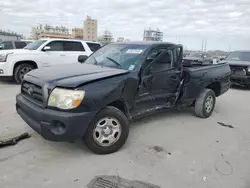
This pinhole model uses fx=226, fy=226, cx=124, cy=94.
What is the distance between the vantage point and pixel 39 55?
8445mm

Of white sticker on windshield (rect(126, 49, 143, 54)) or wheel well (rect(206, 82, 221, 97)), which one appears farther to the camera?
wheel well (rect(206, 82, 221, 97))

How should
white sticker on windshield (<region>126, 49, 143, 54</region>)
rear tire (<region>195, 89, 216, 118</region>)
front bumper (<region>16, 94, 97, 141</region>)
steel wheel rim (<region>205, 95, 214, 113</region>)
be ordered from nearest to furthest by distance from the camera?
1. front bumper (<region>16, 94, 97, 141</region>)
2. white sticker on windshield (<region>126, 49, 143, 54</region>)
3. rear tire (<region>195, 89, 216, 118</region>)
4. steel wheel rim (<region>205, 95, 214, 113</region>)

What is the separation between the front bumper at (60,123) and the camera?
285 cm

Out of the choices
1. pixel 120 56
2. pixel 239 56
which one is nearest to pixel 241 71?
pixel 239 56

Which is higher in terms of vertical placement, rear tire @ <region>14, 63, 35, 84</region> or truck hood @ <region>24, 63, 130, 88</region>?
truck hood @ <region>24, 63, 130, 88</region>

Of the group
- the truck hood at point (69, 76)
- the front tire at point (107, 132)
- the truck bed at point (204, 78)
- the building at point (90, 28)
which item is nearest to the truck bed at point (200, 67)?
the truck bed at point (204, 78)

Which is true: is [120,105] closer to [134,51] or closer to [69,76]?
[69,76]

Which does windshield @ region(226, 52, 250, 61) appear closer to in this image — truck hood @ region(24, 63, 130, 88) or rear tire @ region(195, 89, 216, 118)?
rear tire @ region(195, 89, 216, 118)

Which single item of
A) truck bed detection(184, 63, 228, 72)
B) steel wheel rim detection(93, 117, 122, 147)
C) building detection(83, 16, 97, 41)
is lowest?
steel wheel rim detection(93, 117, 122, 147)

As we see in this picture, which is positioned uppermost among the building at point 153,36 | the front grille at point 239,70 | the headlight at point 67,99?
the building at point 153,36

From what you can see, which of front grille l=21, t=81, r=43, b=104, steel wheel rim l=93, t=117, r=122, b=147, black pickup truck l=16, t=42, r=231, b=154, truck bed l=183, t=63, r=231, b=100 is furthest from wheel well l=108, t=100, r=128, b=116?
truck bed l=183, t=63, r=231, b=100

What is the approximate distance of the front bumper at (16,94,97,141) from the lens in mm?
2850

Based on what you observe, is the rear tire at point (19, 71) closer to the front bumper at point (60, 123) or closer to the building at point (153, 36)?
the building at point (153, 36)

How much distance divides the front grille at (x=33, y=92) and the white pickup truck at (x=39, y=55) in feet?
13.1
